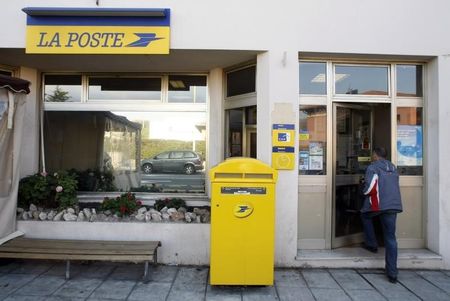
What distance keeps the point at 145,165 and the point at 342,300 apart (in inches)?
160

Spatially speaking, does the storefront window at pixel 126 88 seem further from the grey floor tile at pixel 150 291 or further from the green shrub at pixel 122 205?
the grey floor tile at pixel 150 291

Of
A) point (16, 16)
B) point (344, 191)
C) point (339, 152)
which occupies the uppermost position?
point (16, 16)

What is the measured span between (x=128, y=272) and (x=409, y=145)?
473 cm

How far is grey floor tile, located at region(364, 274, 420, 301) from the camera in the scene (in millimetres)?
3961

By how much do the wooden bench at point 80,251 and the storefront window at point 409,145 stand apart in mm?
4053

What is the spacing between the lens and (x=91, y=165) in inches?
247

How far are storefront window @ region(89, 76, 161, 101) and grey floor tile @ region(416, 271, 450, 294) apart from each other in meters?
5.12

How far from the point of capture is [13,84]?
15.5ft

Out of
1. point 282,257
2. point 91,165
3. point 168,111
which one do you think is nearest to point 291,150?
point 282,257

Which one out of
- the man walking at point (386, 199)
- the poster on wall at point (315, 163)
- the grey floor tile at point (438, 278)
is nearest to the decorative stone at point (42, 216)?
the poster on wall at point (315, 163)

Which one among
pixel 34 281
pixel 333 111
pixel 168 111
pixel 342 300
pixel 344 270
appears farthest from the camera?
pixel 168 111

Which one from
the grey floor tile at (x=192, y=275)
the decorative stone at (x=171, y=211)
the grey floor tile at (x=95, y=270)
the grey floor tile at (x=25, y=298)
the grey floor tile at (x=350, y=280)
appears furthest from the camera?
the decorative stone at (x=171, y=211)

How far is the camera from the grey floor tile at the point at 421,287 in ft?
13.1

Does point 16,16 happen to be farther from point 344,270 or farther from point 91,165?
point 344,270
